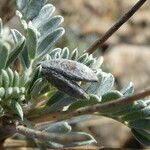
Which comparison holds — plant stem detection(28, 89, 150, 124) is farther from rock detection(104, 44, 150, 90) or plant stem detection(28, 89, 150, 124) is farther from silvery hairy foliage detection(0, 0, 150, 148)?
rock detection(104, 44, 150, 90)

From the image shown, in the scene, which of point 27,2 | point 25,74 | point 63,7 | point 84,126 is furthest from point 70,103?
point 63,7

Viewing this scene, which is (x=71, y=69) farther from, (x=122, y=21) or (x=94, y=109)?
(x=122, y=21)

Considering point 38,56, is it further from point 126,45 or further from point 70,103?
point 126,45

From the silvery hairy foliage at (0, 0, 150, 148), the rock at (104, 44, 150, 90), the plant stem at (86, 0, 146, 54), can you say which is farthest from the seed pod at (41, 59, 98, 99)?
the rock at (104, 44, 150, 90)

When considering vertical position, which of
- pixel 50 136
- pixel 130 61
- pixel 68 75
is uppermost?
pixel 68 75

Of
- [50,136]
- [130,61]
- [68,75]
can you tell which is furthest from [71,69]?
[130,61]

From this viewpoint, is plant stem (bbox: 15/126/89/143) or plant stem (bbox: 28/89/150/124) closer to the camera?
plant stem (bbox: 28/89/150/124)
